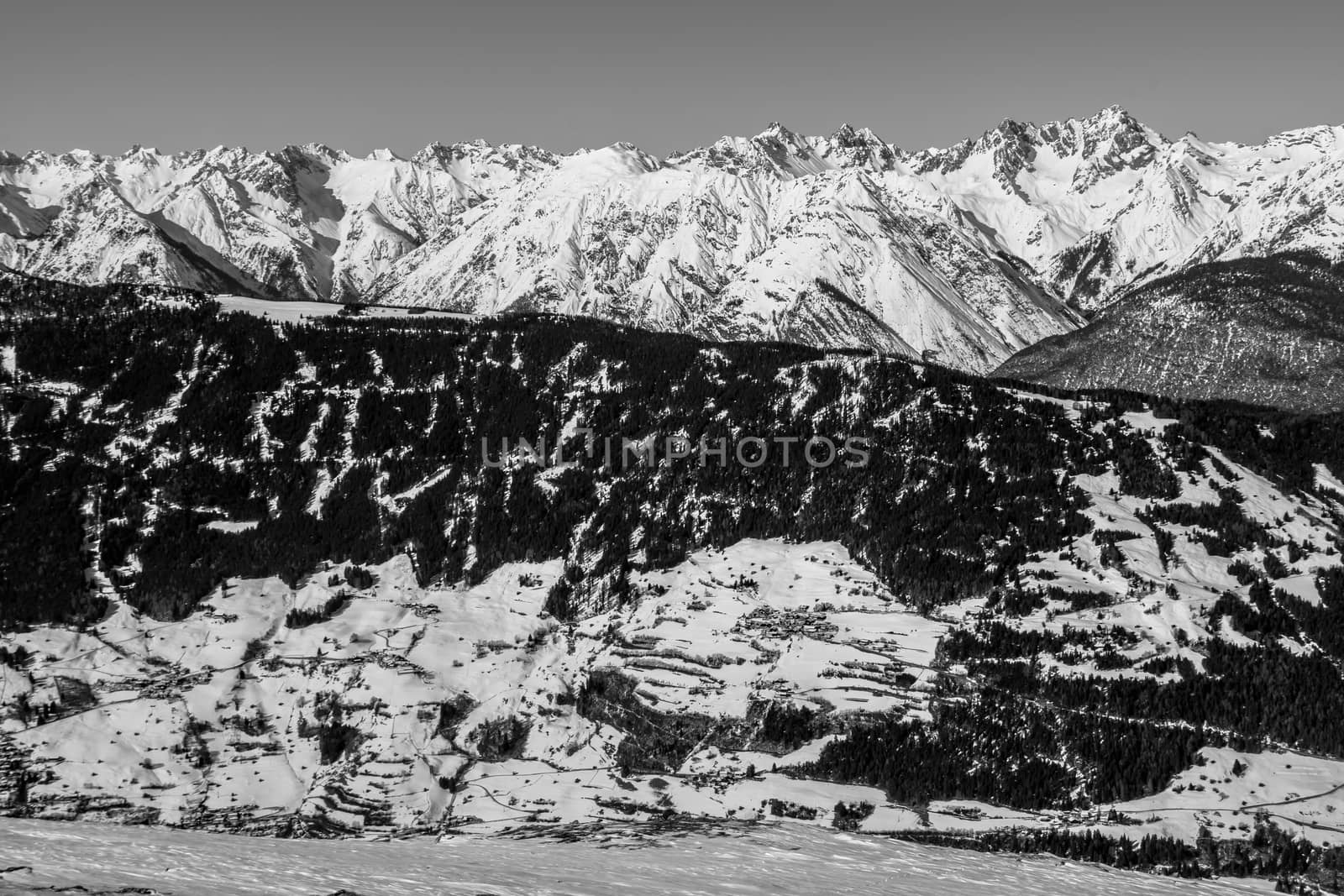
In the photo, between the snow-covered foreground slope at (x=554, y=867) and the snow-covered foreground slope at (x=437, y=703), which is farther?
the snow-covered foreground slope at (x=437, y=703)

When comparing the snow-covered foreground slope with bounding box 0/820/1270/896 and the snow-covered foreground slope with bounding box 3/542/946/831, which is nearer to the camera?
the snow-covered foreground slope with bounding box 0/820/1270/896

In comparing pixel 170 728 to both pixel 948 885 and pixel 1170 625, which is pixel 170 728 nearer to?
pixel 948 885

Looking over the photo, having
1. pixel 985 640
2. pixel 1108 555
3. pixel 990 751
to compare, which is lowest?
pixel 990 751

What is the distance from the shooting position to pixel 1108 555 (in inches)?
7628

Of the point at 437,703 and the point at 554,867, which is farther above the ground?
the point at 437,703

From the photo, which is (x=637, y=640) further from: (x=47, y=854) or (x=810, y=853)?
(x=47, y=854)

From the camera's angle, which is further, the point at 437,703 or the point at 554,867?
the point at 437,703

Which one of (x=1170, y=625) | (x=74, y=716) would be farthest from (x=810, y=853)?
(x=74, y=716)

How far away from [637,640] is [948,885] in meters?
86.5

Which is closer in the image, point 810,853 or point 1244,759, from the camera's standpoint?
point 810,853

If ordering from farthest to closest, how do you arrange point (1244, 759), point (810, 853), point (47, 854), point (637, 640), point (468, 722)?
point (637, 640), point (468, 722), point (1244, 759), point (810, 853), point (47, 854)

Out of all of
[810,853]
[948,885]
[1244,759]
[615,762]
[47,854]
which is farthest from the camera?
[615,762]

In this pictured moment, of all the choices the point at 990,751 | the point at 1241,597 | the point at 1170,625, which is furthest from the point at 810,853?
the point at 1241,597

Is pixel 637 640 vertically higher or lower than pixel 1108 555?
lower
